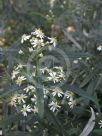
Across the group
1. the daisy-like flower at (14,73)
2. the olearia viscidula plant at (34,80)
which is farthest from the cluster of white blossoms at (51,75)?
the daisy-like flower at (14,73)

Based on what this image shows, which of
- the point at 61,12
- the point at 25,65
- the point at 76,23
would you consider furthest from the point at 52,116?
the point at 61,12

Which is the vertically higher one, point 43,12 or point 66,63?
point 43,12

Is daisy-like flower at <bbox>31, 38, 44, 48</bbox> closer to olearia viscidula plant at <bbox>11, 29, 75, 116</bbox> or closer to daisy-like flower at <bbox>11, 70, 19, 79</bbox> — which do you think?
olearia viscidula plant at <bbox>11, 29, 75, 116</bbox>

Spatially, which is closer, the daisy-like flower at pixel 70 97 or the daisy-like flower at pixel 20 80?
the daisy-like flower at pixel 20 80

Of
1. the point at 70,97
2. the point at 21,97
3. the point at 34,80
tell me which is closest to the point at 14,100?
the point at 21,97

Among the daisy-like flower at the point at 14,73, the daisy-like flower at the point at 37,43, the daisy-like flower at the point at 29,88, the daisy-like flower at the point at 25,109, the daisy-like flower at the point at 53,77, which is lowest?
the daisy-like flower at the point at 25,109

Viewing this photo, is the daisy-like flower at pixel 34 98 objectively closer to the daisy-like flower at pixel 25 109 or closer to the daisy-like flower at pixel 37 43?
the daisy-like flower at pixel 25 109

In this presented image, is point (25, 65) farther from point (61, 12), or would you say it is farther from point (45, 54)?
point (61, 12)

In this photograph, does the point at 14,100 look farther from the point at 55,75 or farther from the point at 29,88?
the point at 55,75
